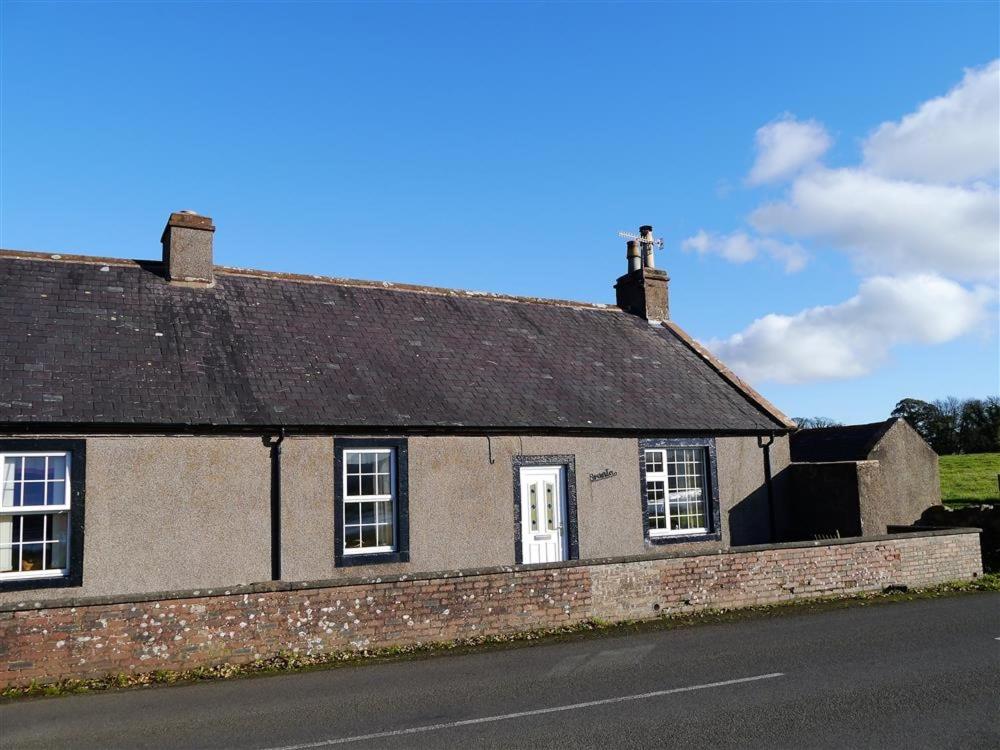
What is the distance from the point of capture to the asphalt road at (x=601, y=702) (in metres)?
6.89

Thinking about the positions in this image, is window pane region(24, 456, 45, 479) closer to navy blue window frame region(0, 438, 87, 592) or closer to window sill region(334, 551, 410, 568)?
navy blue window frame region(0, 438, 87, 592)

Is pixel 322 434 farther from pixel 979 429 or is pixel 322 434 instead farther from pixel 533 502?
pixel 979 429

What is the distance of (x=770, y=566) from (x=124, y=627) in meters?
9.85

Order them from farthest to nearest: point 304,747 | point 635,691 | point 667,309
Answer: point 667,309, point 635,691, point 304,747

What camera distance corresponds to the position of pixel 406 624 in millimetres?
10875

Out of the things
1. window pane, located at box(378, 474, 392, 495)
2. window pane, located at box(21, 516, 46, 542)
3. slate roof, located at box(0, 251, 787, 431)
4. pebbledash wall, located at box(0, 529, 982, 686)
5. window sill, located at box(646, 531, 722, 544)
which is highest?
slate roof, located at box(0, 251, 787, 431)

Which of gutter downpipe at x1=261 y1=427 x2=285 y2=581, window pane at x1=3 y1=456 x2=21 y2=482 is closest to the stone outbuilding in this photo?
gutter downpipe at x1=261 y1=427 x2=285 y2=581

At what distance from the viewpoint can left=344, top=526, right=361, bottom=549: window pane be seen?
46.2ft

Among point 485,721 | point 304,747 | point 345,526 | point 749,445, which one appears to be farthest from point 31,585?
point 749,445

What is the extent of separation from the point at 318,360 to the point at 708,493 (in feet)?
29.4

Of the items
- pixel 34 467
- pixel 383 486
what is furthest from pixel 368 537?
pixel 34 467

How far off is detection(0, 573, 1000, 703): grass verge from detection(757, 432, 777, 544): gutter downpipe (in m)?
3.99

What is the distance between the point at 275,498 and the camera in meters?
13.5

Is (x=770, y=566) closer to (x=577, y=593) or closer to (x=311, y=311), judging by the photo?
(x=577, y=593)
